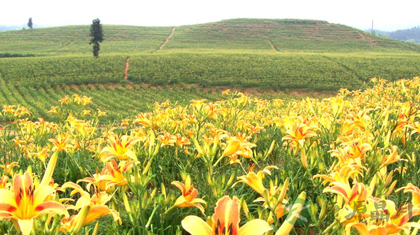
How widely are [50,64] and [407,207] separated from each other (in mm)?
→ 38123

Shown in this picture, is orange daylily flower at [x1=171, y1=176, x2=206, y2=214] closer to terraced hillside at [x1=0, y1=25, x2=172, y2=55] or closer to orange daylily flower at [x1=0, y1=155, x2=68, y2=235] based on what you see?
orange daylily flower at [x1=0, y1=155, x2=68, y2=235]

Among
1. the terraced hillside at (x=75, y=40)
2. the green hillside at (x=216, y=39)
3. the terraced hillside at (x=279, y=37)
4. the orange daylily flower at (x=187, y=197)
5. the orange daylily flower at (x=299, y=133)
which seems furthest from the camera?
the terraced hillside at (x=279, y=37)

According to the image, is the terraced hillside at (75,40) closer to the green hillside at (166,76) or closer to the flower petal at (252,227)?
the green hillside at (166,76)

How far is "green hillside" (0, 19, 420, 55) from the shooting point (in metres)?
56.8

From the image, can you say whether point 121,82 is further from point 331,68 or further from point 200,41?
point 200,41

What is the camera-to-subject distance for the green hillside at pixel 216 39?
5675 centimetres

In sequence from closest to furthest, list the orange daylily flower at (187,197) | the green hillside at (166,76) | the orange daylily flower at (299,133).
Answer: the orange daylily flower at (187,197), the orange daylily flower at (299,133), the green hillside at (166,76)

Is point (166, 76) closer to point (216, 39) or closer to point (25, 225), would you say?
point (25, 225)

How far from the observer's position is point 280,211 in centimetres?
114

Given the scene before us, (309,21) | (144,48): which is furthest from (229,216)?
(309,21)

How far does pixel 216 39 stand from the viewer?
6675 cm

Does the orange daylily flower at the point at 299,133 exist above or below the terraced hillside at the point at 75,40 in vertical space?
below

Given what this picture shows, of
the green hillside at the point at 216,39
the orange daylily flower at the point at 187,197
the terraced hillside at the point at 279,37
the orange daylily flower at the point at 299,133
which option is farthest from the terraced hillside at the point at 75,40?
the orange daylily flower at the point at 187,197

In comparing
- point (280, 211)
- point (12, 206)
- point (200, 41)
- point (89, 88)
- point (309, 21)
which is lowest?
point (89, 88)
